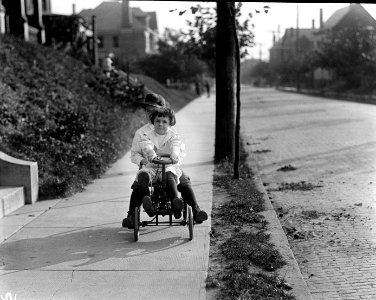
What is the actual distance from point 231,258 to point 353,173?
5725mm

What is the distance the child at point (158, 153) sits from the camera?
211 inches

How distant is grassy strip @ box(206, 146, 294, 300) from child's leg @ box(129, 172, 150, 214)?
0.79 metres

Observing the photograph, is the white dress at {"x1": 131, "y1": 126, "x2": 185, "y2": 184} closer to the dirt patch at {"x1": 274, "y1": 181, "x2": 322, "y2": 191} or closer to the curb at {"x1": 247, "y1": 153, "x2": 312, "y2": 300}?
the curb at {"x1": 247, "y1": 153, "x2": 312, "y2": 300}

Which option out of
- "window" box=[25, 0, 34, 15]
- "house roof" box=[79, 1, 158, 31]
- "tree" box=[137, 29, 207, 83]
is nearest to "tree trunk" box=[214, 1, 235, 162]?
"house roof" box=[79, 1, 158, 31]

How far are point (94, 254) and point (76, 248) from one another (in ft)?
0.89

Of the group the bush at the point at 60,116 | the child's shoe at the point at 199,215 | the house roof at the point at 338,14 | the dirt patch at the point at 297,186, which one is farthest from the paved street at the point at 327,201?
the bush at the point at 60,116

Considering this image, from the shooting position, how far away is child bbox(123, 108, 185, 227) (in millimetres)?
5366

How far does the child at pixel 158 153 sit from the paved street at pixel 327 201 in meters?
1.37

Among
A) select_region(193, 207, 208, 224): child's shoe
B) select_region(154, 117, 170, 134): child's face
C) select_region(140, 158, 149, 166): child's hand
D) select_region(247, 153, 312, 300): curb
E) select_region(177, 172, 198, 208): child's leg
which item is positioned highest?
select_region(154, 117, 170, 134): child's face

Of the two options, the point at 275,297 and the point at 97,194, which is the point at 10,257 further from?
the point at 97,194

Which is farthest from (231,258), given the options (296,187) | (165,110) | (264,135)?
(264,135)

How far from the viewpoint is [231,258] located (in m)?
4.77

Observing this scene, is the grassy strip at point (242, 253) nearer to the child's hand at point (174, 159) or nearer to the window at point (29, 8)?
the child's hand at point (174, 159)

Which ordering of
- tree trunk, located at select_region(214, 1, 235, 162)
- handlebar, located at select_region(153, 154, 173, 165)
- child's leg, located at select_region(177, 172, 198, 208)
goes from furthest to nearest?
1. tree trunk, located at select_region(214, 1, 235, 162)
2. child's leg, located at select_region(177, 172, 198, 208)
3. handlebar, located at select_region(153, 154, 173, 165)
